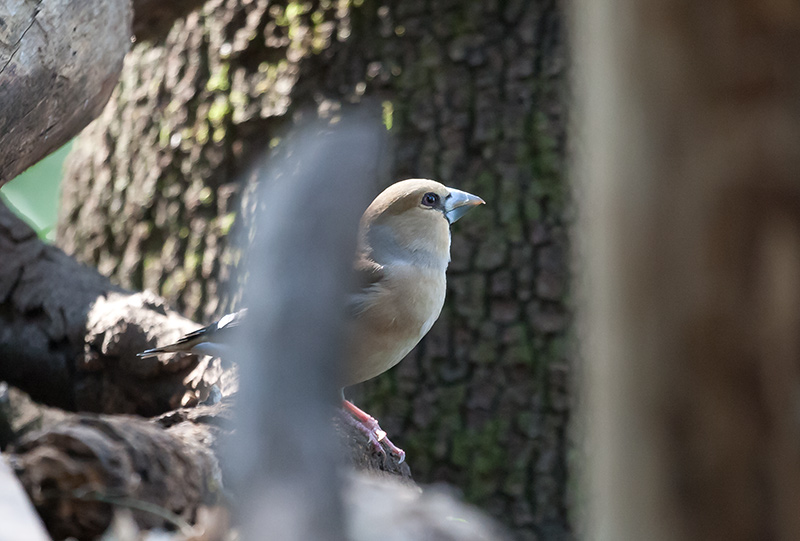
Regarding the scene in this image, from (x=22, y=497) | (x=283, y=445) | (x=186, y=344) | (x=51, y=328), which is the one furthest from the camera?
(x=51, y=328)

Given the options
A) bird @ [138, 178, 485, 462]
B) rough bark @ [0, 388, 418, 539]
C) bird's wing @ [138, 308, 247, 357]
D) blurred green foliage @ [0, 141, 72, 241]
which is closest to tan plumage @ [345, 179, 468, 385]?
bird @ [138, 178, 485, 462]

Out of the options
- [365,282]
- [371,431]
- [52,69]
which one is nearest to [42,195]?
[52,69]

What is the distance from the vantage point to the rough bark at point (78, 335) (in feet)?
10.3

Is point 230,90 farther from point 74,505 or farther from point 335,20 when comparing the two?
point 74,505

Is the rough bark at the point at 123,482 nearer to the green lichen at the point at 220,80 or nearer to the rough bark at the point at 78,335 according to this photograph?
the rough bark at the point at 78,335

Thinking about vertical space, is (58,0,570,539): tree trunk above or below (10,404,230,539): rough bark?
above

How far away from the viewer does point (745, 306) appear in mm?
789

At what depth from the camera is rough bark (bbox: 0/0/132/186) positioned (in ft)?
8.43

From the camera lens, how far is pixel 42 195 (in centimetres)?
563

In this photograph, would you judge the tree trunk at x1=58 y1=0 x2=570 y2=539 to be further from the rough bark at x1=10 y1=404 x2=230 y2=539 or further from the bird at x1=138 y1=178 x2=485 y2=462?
the rough bark at x1=10 y1=404 x2=230 y2=539

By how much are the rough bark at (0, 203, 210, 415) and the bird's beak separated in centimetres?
108

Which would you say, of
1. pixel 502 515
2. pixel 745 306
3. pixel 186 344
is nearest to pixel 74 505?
pixel 186 344

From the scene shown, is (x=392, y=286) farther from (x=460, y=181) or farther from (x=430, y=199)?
(x=460, y=181)

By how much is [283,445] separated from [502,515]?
295 cm
